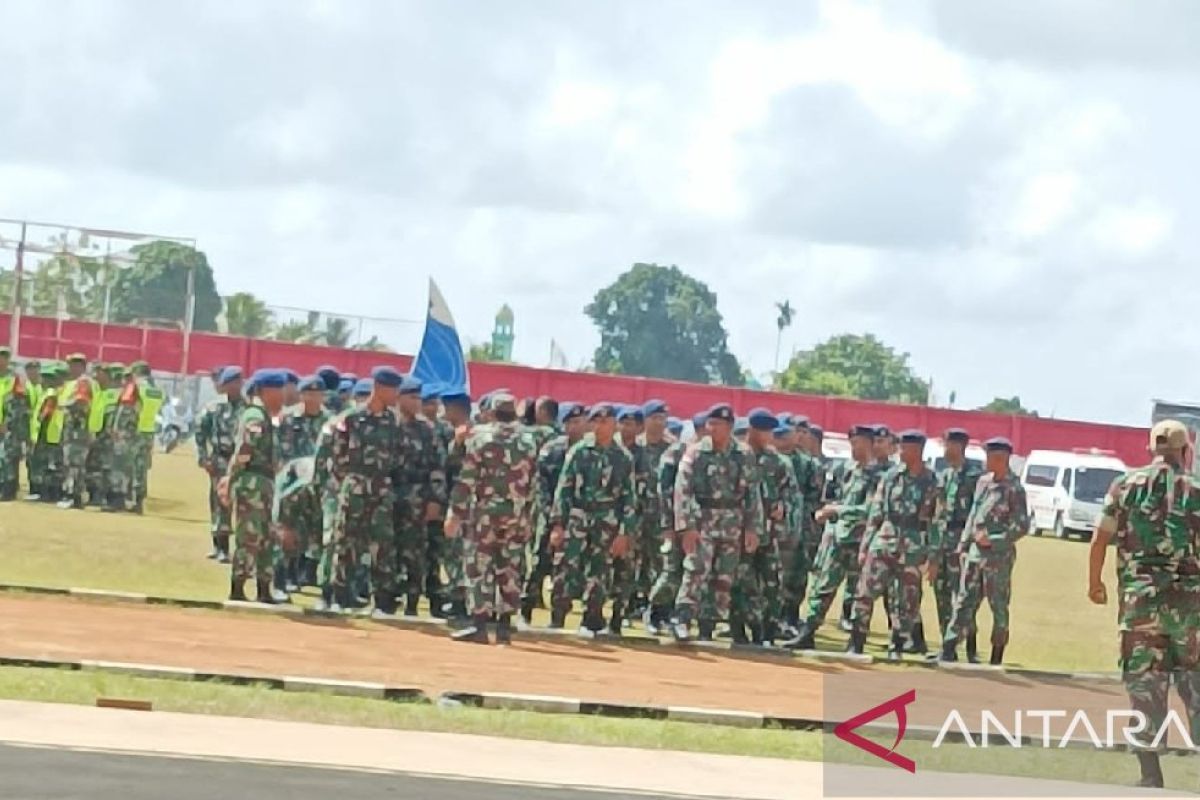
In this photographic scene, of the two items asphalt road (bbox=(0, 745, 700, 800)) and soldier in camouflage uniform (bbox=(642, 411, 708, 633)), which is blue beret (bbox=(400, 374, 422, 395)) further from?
asphalt road (bbox=(0, 745, 700, 800))

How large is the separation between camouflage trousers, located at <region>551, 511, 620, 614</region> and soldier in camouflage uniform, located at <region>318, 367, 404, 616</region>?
4.34 feet

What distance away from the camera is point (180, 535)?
81.3ft

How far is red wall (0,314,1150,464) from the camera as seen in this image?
55812mm

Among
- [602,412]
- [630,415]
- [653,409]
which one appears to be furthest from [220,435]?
[602,412]

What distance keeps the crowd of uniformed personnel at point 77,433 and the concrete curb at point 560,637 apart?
10.1 m

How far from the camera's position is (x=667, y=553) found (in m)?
17.3

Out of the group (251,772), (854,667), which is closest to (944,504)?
(854,667)

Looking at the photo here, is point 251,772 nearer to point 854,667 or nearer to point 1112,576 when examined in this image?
point 854,667

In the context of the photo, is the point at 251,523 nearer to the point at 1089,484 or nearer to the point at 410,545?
the point at 410,545

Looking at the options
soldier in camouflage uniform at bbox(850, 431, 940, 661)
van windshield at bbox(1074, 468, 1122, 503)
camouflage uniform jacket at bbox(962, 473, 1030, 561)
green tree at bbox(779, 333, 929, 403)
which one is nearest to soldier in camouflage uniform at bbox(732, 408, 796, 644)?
soldier in camouflage uniform at bbox(850, 431, 940, 661)

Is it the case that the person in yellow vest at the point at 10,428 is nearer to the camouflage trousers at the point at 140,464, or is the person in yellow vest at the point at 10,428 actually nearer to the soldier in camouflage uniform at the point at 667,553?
the camouflage trousers at the point at 140,464

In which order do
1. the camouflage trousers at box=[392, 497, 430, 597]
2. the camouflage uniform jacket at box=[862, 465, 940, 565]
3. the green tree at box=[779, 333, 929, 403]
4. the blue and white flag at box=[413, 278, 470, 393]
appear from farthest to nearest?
the green tree at box=[779, 333, 929, 403], the blue and white flag at box=[413, 278, 470, 393], the camouflage trousers at box=[392, 497, 430, 597], the camouflage uniform jacket at box=[862, 465, 940, 565]

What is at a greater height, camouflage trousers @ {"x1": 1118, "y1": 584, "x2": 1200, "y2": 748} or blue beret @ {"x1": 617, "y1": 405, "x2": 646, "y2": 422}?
blue beret @ {"x1": 617, "y1": 405, "x2": 646, "y2": 422}

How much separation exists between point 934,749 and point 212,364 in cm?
4704
